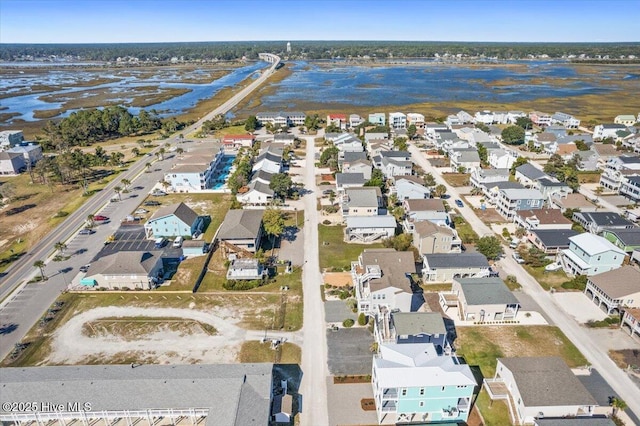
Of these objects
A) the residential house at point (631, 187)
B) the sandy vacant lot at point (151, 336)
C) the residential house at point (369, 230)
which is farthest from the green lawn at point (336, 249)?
the residential house at point (631, 187)

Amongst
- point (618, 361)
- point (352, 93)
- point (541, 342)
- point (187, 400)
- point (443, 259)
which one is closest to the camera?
point (187, 400)

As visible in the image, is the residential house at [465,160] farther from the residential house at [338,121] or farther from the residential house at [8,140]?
the residential house at [8,140]

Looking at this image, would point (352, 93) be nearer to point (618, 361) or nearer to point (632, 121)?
point (632, 121)

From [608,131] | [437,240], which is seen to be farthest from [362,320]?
[608,131]

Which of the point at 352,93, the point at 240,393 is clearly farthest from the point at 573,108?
the point at 240,393

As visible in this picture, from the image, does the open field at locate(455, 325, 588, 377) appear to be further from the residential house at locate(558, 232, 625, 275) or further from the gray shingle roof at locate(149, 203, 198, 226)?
the gray shingle roof at locate(149, 203, 198, 226)
